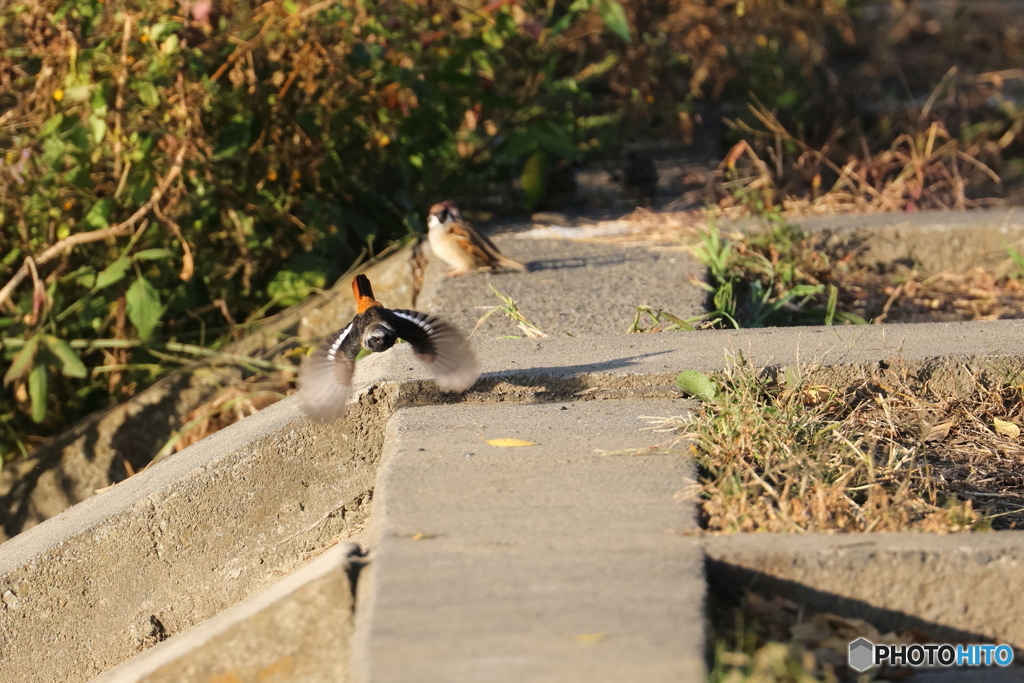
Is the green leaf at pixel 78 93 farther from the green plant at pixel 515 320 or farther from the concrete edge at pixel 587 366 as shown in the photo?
the green plant at pixel 515 320

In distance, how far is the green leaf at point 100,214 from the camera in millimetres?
4504

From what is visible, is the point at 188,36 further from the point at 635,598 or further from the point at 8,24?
the point at 635,598

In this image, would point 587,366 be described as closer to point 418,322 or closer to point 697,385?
point 697,385

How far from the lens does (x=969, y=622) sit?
7.18 ft

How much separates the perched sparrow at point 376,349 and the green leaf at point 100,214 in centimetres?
→ 186

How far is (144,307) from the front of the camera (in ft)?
14.6

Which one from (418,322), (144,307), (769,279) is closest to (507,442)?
(418,322)

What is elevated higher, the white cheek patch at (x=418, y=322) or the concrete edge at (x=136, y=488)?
the white cheek patch at (x=418, y=322)

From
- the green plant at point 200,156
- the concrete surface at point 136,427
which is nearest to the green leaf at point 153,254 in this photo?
the green plant at point 200,156

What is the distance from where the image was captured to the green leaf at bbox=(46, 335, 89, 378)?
4.25 m

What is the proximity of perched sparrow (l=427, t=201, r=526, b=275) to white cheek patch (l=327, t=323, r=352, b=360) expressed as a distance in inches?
52.2

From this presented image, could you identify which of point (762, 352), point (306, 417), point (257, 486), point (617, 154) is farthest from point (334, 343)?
point (617, 154)

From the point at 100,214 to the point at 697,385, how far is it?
109 inches

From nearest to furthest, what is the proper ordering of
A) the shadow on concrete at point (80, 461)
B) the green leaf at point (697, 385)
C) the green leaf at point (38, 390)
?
the green leaf at point (697, 385)
the green leaf at point (38, 390)
the shadow on concrete at point (80, 461)
